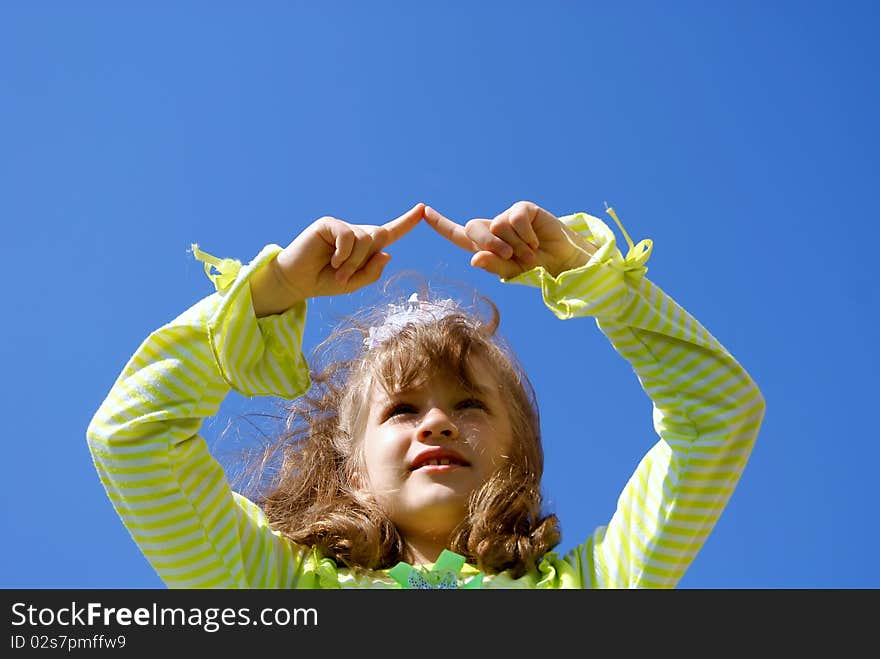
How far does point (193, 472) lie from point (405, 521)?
748mm

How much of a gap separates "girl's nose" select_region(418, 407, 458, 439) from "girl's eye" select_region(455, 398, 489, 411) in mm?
129

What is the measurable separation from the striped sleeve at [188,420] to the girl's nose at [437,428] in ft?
1.63

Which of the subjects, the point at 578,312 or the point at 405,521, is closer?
the point at 578,312

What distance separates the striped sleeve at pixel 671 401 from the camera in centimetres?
315

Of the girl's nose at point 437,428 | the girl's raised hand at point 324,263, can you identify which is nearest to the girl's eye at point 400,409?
the girl's nose at point 437,428

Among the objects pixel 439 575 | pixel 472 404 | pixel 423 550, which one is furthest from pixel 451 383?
pixel 439 575

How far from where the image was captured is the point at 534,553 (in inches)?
139

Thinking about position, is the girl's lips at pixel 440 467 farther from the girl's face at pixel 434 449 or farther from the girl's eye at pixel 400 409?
the girl's eye at pixel 400 409

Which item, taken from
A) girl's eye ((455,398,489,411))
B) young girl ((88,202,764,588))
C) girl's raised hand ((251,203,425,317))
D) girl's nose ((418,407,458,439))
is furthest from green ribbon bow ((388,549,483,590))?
girl's raised hand ((251,203,425,317))

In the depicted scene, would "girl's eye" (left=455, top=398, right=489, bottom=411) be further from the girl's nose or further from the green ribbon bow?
the green ribbon bow

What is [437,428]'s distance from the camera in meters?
3.58
